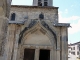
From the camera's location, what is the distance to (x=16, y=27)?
12016 millimetres

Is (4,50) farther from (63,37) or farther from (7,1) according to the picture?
(63,37)

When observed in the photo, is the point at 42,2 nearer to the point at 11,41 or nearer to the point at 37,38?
the point at 37,38

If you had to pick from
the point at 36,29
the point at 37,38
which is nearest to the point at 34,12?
the point at 36,29

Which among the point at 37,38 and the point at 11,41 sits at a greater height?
the point at 37,38

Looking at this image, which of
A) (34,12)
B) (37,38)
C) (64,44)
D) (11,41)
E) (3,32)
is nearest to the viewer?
(3,32)

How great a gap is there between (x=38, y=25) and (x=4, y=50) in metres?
9.39

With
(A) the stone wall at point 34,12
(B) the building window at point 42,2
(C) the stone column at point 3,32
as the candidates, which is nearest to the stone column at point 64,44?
(A) the stone wall at point 34,12

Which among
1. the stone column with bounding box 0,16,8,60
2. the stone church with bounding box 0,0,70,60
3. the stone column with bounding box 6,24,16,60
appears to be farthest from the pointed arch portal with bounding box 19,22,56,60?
the stone column with bounding box 0,16,8,60

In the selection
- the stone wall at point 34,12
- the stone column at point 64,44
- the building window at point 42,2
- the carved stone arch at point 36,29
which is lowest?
the stone column at point 64,44

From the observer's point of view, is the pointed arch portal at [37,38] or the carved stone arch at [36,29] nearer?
the pointed arch portal at [37,38]

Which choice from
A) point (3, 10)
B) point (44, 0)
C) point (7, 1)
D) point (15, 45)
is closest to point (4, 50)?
point (3, 10)

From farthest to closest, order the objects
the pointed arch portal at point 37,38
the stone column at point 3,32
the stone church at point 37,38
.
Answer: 1. the pointed arch portal at point 37,38
2. the stone church at point 37,38
3. the stone column at point 3,32

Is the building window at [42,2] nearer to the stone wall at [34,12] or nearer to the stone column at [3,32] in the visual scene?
the stone wall at [34,12]

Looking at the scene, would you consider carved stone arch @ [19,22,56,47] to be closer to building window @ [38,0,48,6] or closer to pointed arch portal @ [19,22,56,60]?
pointed arch portal @ [19,22,56,60]
